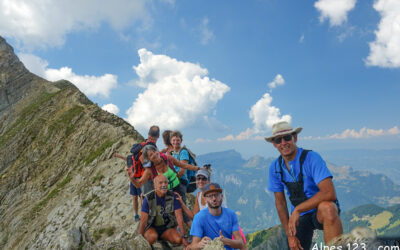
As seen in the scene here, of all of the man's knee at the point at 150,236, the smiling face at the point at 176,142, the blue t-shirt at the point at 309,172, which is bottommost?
the man's knee at the point at 150,236

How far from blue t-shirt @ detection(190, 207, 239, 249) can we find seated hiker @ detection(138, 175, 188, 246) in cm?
164

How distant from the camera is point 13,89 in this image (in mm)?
52156

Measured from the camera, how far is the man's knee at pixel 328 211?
4.12 metres

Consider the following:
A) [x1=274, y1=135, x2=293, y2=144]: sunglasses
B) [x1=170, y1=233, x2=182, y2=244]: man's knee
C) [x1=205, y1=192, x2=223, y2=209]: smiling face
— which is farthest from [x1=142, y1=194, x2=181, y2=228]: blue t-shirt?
[x1=274, y1=135, x2=293, y2=144]: sunglasses

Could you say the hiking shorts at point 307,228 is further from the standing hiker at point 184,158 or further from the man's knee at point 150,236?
the standing hiker at point 184,158

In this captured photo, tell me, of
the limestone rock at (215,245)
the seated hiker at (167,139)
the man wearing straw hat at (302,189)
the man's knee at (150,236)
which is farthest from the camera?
the seated hiker at (167,139)

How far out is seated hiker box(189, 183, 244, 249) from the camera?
5.40 m

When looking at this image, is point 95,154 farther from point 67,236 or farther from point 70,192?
point 67,236

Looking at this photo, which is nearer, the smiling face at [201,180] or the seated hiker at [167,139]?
the smiling face at [201,180]

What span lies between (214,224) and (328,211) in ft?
8.16

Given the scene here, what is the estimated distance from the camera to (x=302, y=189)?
4676mm

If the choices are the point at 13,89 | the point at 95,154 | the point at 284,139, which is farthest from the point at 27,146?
the point at 284,139

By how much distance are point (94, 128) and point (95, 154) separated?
5.54 metres

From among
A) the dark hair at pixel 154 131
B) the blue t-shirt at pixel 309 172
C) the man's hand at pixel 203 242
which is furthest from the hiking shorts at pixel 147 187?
the blue t-shirt at pixel 309 172
